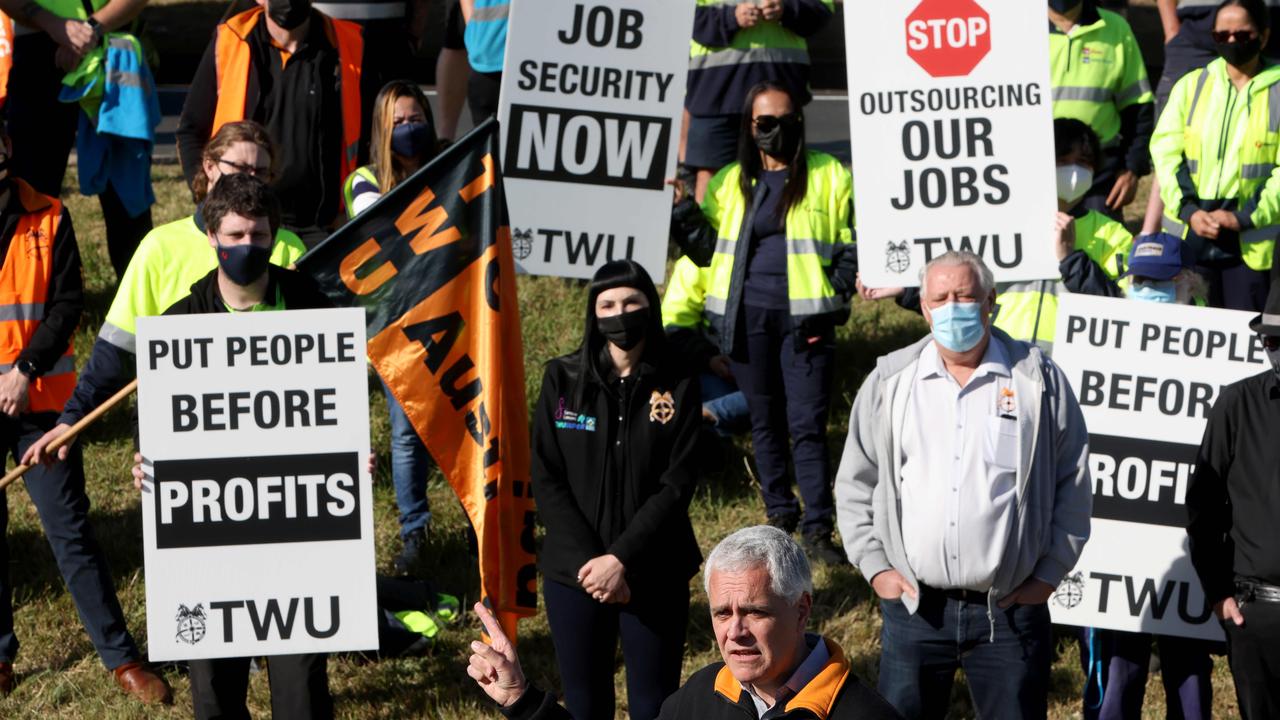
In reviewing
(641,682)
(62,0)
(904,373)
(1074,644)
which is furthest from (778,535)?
(62,0)

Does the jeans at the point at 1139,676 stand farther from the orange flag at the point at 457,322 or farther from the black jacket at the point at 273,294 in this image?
→ the black jacket at the point at 273,294

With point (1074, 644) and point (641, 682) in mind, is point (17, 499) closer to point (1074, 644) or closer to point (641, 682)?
point (641, 682)

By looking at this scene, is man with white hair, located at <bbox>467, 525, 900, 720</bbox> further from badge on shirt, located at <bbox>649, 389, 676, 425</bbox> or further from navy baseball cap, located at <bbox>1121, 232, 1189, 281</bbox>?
navy baseball cap, located at <bbox>1121, 232, 1189, 281</bbox>

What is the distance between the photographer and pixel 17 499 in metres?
10.3

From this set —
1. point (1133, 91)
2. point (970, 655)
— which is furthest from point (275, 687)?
point (1133, 91)

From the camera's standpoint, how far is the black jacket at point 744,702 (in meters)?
4.68

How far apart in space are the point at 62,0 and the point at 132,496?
2939 millimetres

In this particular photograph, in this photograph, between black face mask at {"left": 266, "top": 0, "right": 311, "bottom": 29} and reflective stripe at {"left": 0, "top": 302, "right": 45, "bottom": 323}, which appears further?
black face mask at {"left": 266, "top": 0, "right": 311, "bottom": 29}

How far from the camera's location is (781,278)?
9.36 meters

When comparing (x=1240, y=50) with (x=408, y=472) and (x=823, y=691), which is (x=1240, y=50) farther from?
(x=823, y=691)

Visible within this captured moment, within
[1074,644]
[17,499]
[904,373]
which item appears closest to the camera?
[904,373]

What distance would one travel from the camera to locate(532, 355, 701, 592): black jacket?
716 centimetres

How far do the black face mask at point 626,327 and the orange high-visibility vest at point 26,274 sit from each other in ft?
8.12

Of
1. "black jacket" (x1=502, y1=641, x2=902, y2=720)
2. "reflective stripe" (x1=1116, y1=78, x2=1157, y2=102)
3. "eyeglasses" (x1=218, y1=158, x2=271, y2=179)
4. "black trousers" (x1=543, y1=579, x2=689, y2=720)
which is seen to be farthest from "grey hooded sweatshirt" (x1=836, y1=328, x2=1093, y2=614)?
"reflective stripe" (x1=1116, y1=78, x2=1157, y2=102)
